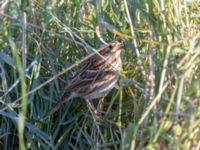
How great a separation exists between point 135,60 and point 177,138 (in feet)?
4.28

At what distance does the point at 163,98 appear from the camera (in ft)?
10.6

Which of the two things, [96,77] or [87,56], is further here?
[96,77]

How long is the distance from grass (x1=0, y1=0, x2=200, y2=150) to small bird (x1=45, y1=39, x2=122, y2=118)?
2.4 inches

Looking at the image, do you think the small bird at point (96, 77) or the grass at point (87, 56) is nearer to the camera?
the grass at point (87, 56)

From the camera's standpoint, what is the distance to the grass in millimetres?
3254

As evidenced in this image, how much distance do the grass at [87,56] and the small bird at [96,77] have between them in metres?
0.06

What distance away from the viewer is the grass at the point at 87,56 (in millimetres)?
3254

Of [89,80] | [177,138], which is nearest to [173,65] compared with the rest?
[177,138]

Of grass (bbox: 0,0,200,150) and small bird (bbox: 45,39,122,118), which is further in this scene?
small bird (bbox: 45,39,122,118)

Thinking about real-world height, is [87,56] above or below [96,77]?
above

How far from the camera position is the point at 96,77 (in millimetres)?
4812

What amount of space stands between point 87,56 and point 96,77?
4.48 feet

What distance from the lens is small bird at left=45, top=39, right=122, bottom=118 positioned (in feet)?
14.2

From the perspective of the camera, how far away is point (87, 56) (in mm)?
3451
